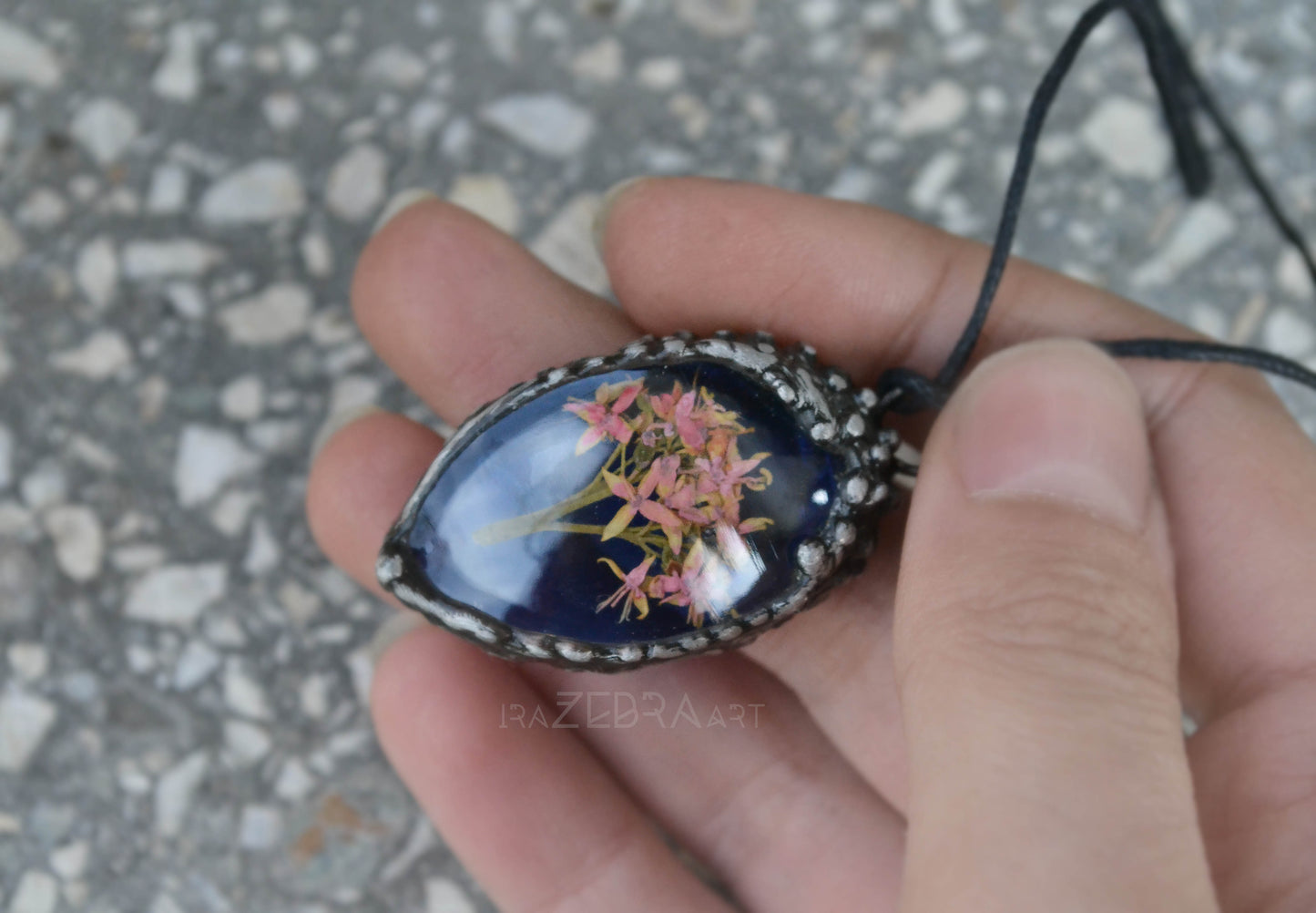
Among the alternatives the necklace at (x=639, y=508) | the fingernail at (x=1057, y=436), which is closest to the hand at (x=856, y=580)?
the fingernail at (x=1057, y=436)

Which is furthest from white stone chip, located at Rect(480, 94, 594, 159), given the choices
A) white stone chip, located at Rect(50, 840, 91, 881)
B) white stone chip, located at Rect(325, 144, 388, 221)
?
white stone chip, located at Rect(50, 840, 91, 881)

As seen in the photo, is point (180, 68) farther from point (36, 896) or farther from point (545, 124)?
point (36, 896)

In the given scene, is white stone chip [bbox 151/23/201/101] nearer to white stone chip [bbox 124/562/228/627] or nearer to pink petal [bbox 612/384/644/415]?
white stone chip [bbox 124/562/228/627]

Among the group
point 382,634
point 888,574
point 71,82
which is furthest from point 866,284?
point 71,82

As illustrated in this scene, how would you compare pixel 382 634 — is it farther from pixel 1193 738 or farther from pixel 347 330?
pixel 1193 738

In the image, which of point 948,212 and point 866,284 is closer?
point 866,284
